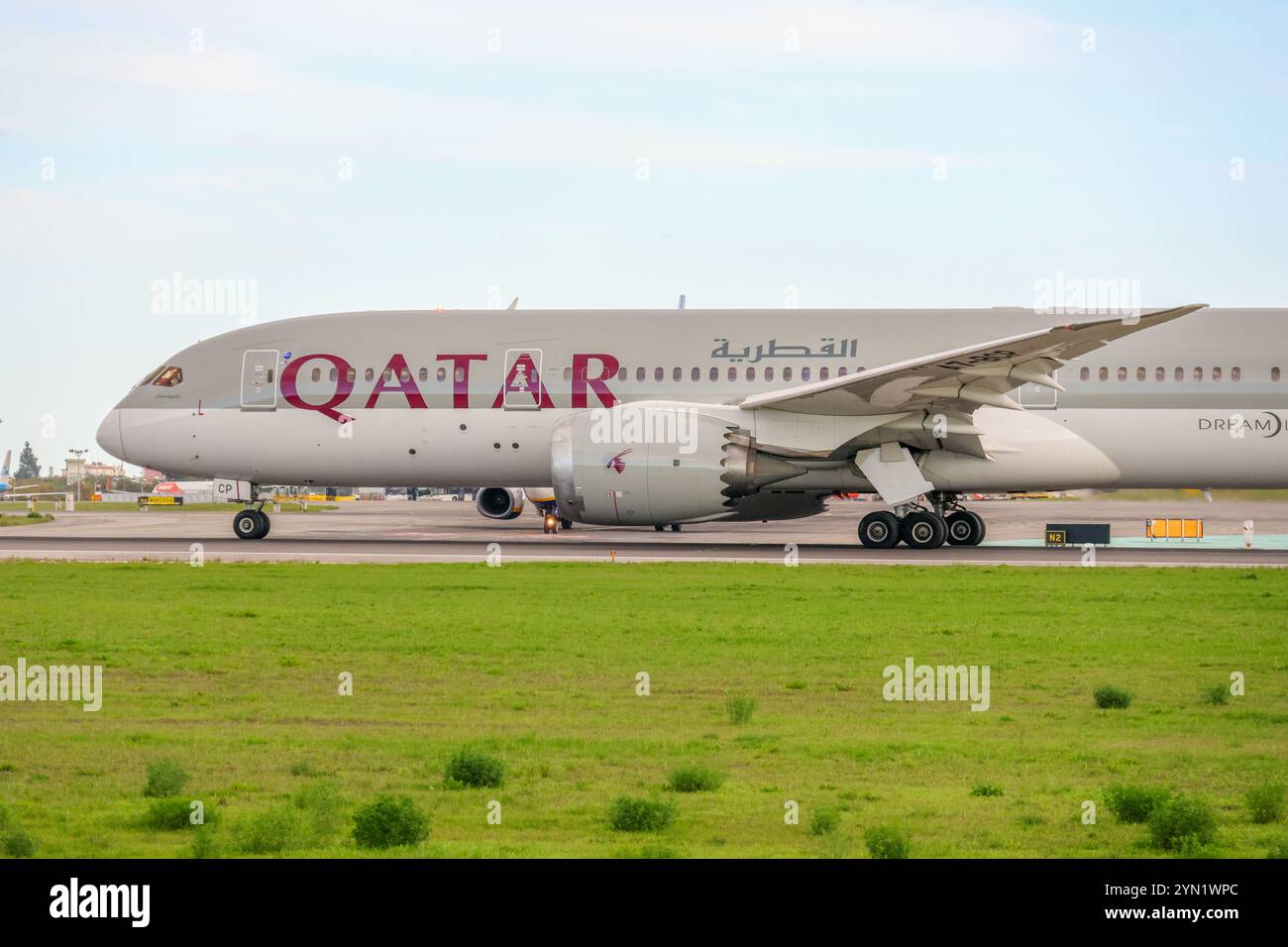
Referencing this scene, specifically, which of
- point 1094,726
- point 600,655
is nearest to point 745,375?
point 600,655

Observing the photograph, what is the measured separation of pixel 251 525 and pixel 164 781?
2231cm

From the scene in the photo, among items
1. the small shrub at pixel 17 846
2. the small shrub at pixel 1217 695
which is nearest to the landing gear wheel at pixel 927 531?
the small shrub at pixel 1217 695

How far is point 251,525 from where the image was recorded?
29.4 metres

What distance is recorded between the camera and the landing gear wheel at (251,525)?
95.9 ft

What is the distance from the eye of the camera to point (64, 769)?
331 inches

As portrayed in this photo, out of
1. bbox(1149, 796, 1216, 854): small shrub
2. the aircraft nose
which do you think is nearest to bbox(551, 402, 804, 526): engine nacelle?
the aircraft nose

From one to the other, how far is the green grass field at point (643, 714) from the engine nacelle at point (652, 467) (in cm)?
613

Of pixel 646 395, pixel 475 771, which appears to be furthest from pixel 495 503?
pixel 475 771

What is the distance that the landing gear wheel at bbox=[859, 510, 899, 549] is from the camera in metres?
26.4

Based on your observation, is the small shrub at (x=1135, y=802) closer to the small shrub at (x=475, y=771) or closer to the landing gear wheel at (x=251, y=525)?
the small shrub at (x=475, y=771)

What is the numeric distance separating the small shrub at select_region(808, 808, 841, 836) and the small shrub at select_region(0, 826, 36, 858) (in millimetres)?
3641
